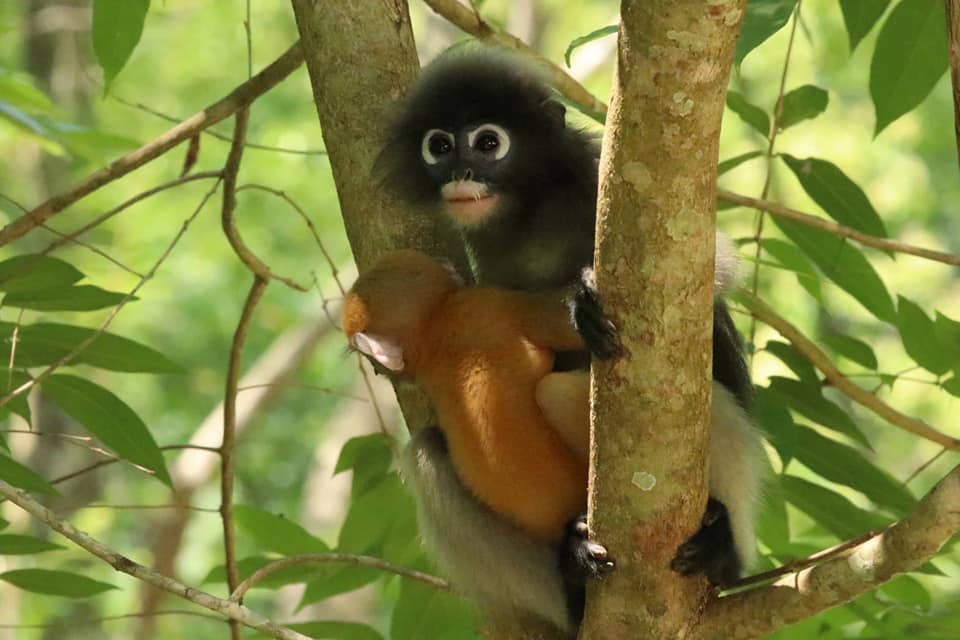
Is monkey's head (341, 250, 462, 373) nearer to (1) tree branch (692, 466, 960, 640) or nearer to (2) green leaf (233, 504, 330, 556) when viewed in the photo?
(2) green leaf (233, 504, 330, 556)

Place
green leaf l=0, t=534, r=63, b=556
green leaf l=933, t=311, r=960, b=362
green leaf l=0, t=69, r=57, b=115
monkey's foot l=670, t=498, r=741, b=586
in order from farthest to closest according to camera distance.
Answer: green leaf l=0, t=69, r=57, b=115, green leaf l=933, t=311, r=960, b=362, green leaf l=0, t=534, r=63, b=556, monkey's foot l=670, t=498, r=741, b=586

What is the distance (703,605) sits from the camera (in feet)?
9.19

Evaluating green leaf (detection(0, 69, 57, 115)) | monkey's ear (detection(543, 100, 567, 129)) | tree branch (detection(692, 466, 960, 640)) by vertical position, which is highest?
green leaf (detection(0, 69, 57, 115))

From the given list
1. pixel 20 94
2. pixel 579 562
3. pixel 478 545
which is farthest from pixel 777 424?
pixel 20 94

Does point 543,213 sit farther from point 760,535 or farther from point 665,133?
point 665,133

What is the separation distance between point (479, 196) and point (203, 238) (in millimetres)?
8955

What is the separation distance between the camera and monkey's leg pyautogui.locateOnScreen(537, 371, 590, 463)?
3027 millimetres

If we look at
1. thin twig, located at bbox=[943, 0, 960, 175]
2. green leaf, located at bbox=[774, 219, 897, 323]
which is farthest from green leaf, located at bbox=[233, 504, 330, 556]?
thin twig, located at bbox=[943, 0, 960, 175]

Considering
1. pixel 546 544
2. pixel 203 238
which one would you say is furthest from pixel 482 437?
pixel 203 238

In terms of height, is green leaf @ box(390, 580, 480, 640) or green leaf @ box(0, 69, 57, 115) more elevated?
green leaf @ box(0, 69, 57, 115)

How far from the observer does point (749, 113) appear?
3.53 metres

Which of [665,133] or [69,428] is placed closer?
[665,133]

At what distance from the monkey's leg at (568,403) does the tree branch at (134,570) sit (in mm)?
886

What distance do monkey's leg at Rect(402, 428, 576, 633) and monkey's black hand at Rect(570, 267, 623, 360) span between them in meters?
0.93
